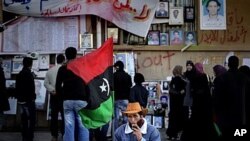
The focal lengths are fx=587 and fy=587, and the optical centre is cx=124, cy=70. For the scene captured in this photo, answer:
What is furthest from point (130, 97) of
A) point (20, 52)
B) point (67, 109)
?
point (20, 52)

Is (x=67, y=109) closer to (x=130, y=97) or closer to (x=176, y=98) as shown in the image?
(x=130, y=97)

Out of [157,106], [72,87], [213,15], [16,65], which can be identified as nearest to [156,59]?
[157,106]

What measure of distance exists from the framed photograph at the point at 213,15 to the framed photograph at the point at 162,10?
0.84 meters

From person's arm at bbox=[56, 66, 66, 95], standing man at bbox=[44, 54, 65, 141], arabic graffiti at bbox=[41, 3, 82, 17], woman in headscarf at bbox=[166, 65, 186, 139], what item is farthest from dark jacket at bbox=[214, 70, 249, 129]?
arabic graffiti at bbox=[41, 3, 82, 17]

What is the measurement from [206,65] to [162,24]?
1437 millimetres

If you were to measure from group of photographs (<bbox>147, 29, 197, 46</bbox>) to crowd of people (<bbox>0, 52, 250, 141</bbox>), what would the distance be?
76.3 inches

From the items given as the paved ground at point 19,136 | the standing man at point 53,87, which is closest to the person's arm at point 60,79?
the standing man at point 53,87

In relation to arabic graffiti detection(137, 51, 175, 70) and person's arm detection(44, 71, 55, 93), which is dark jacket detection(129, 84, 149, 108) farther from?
arabic graffiti detection(137, 51, 175, 70)

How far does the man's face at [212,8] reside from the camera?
1400 centimetres

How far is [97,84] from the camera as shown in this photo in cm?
775

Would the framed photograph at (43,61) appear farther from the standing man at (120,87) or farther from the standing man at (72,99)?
the standing man at (72,99)

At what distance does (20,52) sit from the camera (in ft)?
44.4

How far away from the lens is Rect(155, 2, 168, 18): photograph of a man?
13.9 meters

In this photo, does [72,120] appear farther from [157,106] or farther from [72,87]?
[157,106]
